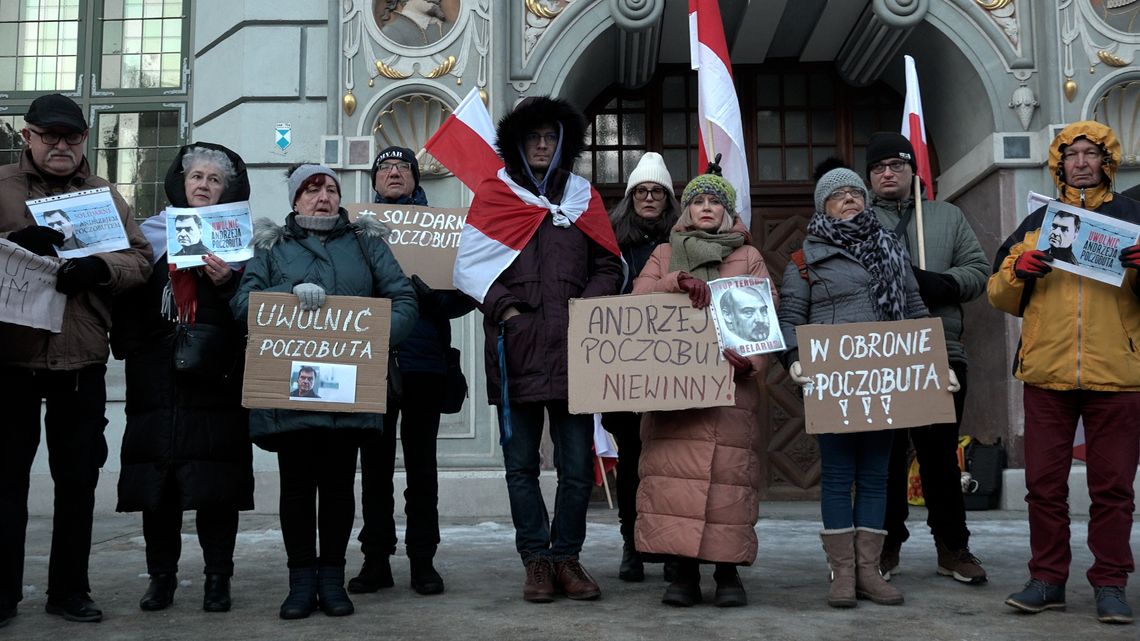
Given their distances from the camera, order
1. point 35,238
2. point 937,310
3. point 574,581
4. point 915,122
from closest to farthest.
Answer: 1. point 35,238
2. point 574,581
3. point 937,310
4. point 915,122

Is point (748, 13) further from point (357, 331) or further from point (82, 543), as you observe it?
point (82, 543)

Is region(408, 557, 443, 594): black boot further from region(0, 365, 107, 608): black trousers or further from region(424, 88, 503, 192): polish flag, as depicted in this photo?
region(424, 88, 503, 192): polish flag

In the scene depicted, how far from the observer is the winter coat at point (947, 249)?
498 centimetres

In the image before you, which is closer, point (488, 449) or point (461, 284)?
→ point (461, 284)

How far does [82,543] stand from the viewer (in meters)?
4.32

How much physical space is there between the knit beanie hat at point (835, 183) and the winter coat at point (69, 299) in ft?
9.28

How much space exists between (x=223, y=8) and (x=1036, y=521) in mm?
7401

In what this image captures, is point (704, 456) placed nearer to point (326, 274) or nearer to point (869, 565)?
point (869, 565)

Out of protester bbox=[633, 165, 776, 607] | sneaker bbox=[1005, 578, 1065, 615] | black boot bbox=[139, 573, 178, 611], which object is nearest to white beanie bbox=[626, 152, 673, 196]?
protester bbox=[633, 165, 776, 607]

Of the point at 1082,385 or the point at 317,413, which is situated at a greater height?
the point at 1082,385

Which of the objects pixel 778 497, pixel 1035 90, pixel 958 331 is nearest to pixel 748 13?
pixel 1035 90

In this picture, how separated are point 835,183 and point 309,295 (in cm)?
220

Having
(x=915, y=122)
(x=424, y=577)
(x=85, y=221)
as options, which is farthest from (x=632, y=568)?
(x=915, y=122)

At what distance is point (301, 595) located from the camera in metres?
4.22
